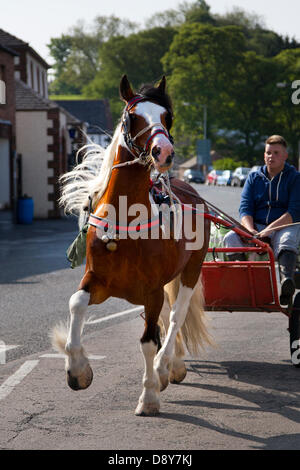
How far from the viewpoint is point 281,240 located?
792cm

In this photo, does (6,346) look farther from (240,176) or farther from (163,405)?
(240,176)

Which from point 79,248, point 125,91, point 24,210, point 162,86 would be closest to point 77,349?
point 79,248

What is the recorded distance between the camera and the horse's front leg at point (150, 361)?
19.1 ft

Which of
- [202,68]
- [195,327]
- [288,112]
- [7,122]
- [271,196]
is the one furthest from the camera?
[202,68]

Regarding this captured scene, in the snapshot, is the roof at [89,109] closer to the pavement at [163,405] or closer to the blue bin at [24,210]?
the blue bin at [24,210]

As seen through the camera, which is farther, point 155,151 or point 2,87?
point 2,87

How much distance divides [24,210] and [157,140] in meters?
25.7

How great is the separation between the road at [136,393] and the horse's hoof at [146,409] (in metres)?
0.06

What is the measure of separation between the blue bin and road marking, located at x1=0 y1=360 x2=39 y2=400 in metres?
23.2

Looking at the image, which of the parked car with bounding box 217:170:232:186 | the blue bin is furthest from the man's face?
the parked car with bounding box 217:170:232:186

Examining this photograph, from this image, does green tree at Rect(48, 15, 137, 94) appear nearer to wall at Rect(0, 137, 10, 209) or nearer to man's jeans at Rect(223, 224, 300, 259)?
wall at Rect(0, 137, 10, 209)

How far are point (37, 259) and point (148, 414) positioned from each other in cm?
1276

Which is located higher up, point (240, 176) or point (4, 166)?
point (4, 166)
